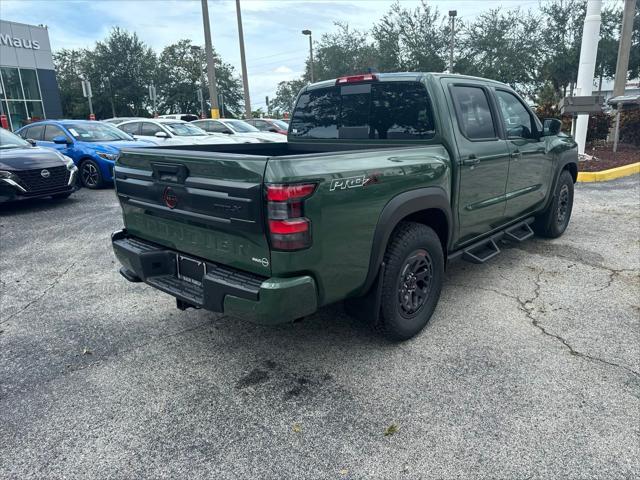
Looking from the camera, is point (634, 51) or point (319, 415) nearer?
point (319, 415)

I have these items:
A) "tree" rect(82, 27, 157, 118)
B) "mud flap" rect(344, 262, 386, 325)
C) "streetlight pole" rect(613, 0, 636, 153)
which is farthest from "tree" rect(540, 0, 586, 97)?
"tree" rect(82, 27, 157, 118)

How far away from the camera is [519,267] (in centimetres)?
500

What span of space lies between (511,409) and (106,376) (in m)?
2.54

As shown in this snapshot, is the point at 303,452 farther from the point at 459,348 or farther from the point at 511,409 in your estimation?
the point at 459,348

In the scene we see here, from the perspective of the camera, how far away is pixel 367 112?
3.96m

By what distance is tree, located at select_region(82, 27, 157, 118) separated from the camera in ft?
143

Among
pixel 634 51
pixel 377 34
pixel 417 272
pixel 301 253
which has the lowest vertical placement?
pixel 417 272

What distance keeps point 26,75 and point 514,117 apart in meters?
32.7

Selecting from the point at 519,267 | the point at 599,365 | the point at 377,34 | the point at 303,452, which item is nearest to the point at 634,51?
the point at 377,34

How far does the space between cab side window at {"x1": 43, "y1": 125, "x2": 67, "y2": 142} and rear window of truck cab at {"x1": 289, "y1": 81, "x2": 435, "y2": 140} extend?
794 centimetres

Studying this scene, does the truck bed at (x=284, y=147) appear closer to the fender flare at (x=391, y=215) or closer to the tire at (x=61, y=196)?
the fender flare at (x=391, y=215)

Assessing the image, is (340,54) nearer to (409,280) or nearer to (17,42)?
(17,42)

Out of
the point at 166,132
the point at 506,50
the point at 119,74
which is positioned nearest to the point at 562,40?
the point at 506,50

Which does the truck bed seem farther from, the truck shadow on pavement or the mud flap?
the truck shadow on pavement
